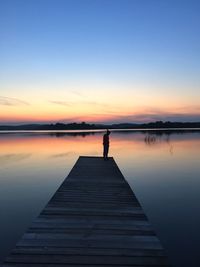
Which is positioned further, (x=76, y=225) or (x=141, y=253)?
(x=76, y=225)

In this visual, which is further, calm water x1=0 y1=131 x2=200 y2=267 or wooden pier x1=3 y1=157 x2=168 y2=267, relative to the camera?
calm water x1=0 y1=131 x2=200 y2=267

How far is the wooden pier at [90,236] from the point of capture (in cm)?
446

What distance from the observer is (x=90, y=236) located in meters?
5.37

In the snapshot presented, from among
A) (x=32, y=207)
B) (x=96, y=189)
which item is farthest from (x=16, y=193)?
(x=96, y=189)

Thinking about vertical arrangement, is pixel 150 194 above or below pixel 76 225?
below

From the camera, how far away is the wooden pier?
14.6 ft

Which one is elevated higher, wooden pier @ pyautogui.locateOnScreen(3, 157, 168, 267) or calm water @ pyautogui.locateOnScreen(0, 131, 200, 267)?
wooden pier @ pyautogui.locateOnScreen(3, 157, 168, 267)

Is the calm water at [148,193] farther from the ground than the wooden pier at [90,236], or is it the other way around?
the wooden pier at [90,236]

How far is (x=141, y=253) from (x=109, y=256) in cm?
50

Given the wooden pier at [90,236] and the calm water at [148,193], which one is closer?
the wooden pier at [90,236]

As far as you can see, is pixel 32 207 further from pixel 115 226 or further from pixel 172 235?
pixel 115 226

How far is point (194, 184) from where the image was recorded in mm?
15117

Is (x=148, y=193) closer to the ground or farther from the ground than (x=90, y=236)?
closer to the ground

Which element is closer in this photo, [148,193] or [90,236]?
[90,236]
